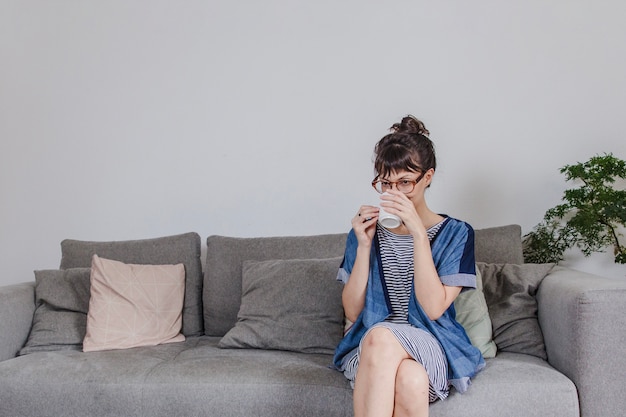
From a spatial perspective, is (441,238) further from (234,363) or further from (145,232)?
(145,232)

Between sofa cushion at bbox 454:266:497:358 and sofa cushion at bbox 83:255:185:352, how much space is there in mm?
1096

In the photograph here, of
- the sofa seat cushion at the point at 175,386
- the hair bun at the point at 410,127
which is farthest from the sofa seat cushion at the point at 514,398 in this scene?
the hair bun at the point at 410,127

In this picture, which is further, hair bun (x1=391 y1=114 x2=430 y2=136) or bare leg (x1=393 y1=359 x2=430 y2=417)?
hair bun (x1=391 y1=114 x2=430 y2=136)

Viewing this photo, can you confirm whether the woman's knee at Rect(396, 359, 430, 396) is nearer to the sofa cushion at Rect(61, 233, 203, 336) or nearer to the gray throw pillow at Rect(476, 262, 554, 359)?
the gray throw pillow at Rect(476, 262, 554, 359)

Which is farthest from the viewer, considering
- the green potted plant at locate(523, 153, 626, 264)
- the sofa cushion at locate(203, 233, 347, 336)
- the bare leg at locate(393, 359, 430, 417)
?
the sofa cushion at locate(203, 233, 347, 336)

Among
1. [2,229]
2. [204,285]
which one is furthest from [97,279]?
[2,229]

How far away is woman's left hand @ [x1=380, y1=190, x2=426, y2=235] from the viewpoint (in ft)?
4.98

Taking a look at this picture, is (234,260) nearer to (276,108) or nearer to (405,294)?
(276,108)

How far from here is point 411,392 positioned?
1.37 metres

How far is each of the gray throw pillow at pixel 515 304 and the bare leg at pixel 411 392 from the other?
0.63 metres

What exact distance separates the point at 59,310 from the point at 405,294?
1.42 metres

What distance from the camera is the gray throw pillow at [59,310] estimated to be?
2170 mm

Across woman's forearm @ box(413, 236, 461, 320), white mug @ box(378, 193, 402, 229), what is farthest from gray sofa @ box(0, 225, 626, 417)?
white mug @ box(378, 193, 402, 229)

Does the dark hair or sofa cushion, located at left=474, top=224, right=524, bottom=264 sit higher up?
the dark hair
